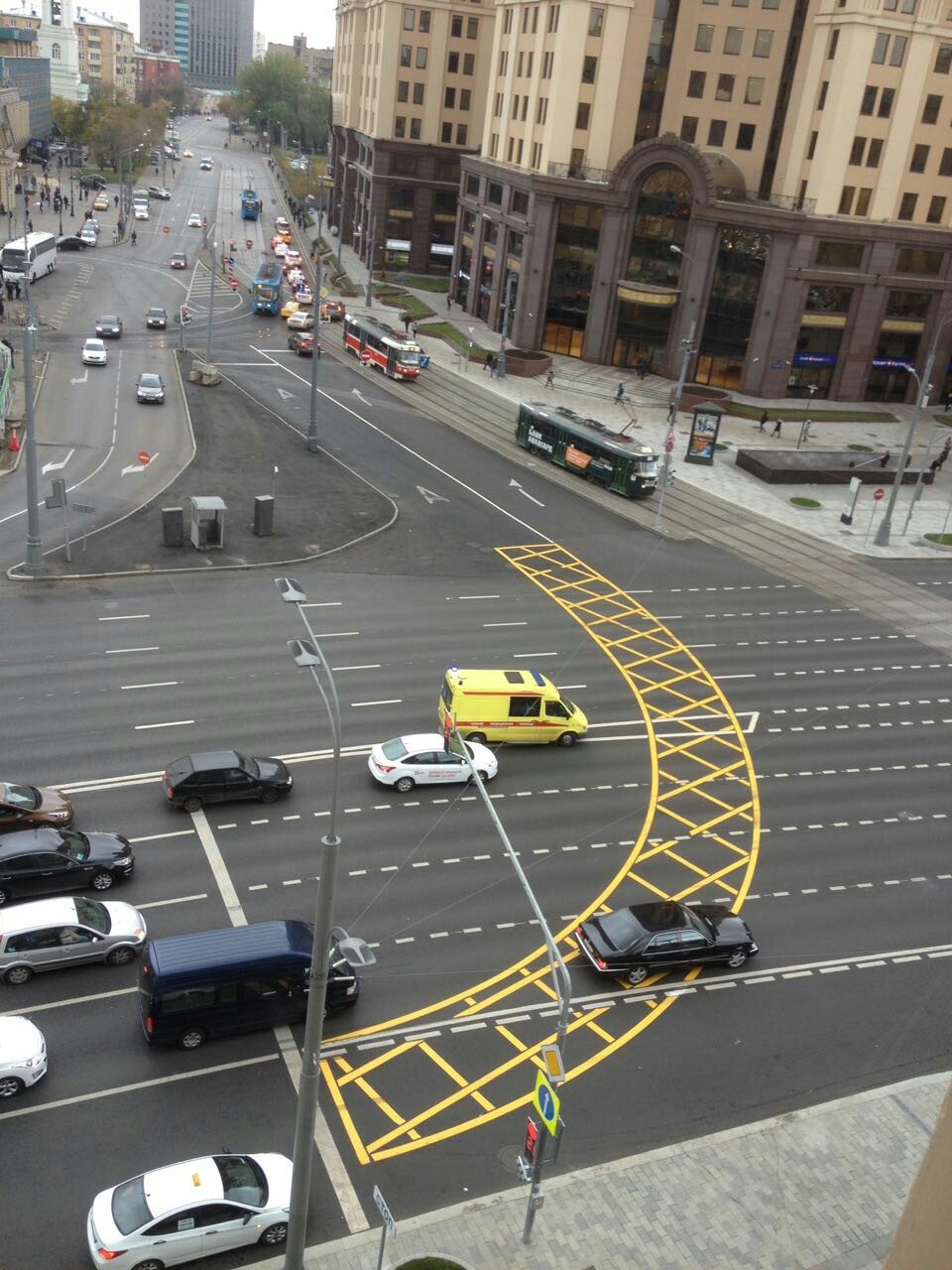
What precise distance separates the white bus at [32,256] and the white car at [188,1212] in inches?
2635

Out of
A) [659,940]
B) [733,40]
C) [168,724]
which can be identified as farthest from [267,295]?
[659,940]

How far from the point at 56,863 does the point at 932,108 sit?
7413cm

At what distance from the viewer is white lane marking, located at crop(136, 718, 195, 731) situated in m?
28.6

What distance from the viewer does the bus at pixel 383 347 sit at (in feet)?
238

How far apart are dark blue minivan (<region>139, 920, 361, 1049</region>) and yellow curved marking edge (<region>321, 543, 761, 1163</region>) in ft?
4.30

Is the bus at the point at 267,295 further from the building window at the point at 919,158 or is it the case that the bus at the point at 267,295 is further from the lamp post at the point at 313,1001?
the lamp post at the point at 313,1001

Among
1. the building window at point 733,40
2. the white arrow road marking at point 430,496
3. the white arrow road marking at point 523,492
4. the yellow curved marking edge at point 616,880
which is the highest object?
the building window at point 733,40

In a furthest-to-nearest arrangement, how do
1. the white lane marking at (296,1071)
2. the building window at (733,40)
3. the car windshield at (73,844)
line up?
the building window at (733,40), the car windshield at (73,844), the white lane marking at (296,1071)

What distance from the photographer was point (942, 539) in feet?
173

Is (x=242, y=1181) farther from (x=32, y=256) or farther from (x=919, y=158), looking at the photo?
(x=32, y=256)

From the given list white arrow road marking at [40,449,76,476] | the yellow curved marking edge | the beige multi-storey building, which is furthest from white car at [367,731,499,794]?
the beige multi-storey building

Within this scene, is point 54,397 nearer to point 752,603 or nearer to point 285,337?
point 285,337

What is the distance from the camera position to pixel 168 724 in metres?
28.9

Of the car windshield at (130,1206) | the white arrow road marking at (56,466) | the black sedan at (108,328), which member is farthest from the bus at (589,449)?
the car windshield at (130,1206)
